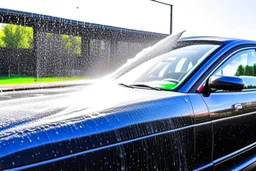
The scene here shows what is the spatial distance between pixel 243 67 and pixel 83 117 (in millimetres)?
2144

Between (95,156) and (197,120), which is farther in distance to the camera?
(197,120)

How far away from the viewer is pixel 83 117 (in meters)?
1.90

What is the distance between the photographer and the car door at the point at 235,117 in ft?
9.14

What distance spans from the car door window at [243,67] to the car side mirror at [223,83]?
0.21 meters

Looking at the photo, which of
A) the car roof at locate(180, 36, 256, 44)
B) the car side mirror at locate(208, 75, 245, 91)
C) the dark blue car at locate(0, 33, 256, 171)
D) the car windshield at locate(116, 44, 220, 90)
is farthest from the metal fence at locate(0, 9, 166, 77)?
the car side mirror at locate(208, 75, 245, 91)

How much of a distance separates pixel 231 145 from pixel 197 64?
2.48 ft

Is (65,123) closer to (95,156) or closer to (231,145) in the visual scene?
(95,156)

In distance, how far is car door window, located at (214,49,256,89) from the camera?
3145mm

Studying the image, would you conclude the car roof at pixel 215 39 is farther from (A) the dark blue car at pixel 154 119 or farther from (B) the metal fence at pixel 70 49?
(B) the metal fence at pixel 70 49

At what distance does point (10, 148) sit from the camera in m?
1.50

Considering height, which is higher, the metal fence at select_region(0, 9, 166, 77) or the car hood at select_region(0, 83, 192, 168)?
the metal fence at select_region(0, 9, 166, 77)

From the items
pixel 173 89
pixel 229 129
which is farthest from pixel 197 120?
pixel 229 129

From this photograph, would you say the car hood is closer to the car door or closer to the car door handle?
the car door

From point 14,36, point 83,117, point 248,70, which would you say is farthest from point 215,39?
point 14,36
